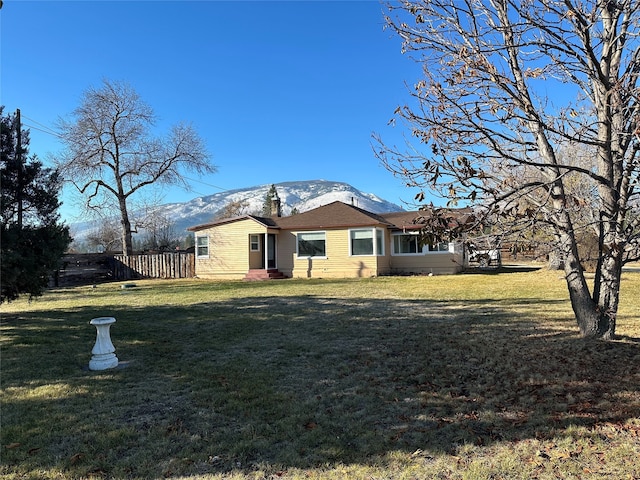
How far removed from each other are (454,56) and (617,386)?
393cm

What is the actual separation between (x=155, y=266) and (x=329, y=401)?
21754 mm

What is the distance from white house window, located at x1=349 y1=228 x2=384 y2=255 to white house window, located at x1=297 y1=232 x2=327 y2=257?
1.46 m

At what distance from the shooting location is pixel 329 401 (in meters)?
4.03

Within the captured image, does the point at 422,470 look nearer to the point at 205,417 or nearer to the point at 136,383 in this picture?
the point at 205,417

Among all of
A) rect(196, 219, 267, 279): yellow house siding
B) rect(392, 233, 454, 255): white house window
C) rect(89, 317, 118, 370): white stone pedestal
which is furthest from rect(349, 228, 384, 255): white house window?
rect(89, 317, 118, 370): white stone pedestal

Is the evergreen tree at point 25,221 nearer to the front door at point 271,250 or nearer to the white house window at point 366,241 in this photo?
the white house window at point 366,241

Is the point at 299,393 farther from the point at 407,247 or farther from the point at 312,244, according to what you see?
the point at 407,247

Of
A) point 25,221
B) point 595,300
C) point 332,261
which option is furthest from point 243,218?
point 595,300

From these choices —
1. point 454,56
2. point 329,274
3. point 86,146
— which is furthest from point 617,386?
point 86,146

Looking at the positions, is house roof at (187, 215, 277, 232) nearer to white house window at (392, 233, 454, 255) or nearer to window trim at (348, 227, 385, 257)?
window trim at (348, 227, 385, 257)

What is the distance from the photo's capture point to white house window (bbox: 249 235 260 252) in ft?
71.2

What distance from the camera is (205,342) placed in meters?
6.59

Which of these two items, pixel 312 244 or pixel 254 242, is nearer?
pixel 312 244

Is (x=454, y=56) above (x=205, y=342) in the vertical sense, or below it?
above
